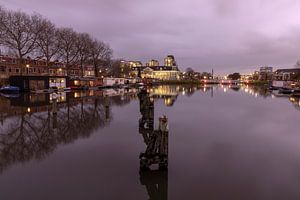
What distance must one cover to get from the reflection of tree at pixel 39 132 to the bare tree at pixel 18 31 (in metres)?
39.3

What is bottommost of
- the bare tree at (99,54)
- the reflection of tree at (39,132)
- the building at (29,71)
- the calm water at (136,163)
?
the calm water at (136,163)

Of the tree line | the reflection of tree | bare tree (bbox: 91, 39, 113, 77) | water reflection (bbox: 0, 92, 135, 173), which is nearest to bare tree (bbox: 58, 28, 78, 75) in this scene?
the tree line

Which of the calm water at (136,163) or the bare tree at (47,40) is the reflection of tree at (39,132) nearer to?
the calm water at (136,163)

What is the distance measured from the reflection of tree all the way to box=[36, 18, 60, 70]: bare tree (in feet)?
139

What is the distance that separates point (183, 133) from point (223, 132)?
3373 millimetres

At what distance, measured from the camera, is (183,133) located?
18.6 m

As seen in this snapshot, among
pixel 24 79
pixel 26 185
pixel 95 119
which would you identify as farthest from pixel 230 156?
pixel 24 79

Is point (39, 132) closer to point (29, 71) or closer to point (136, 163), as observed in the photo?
point (136, 163)

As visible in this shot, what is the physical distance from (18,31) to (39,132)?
4931 cm

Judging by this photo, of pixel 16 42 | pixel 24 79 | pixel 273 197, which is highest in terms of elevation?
pixel 16 42

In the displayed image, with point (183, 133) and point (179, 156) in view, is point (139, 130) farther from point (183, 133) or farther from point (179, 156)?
point (179, 156)

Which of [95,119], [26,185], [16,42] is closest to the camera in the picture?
[26,185]

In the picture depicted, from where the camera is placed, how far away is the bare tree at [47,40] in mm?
62094

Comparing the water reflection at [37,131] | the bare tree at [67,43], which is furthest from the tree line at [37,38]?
the water reflection at [37,131]
